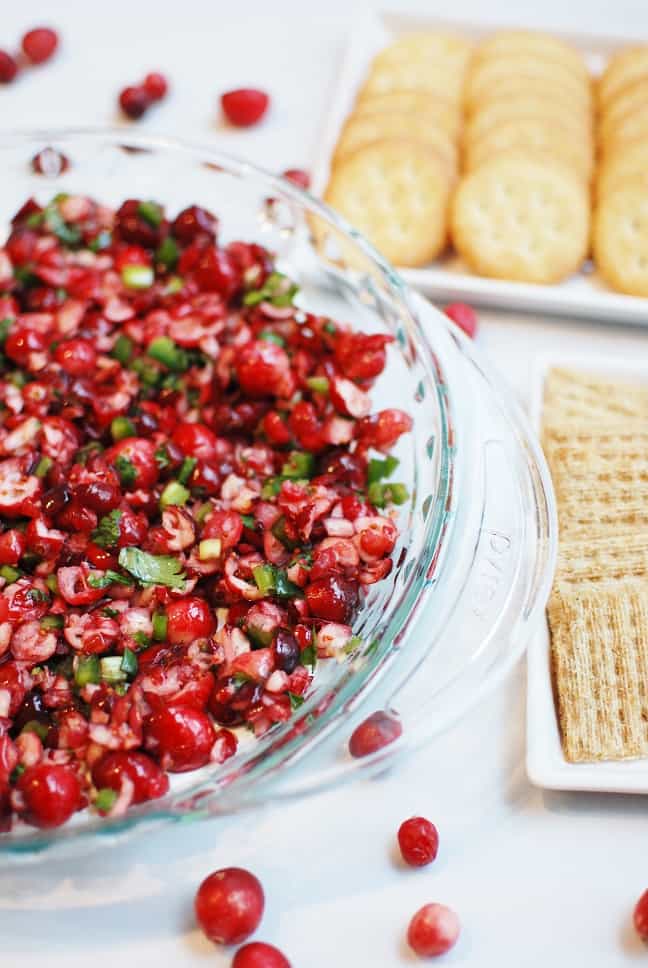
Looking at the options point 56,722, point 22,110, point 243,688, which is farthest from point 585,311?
point 22,110

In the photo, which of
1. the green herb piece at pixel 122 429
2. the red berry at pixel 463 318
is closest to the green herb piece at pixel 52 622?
the green herb piece at pixel 122 429

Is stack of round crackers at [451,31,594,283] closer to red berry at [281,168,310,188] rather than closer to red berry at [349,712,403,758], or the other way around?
red berry at [281,168,310,188]

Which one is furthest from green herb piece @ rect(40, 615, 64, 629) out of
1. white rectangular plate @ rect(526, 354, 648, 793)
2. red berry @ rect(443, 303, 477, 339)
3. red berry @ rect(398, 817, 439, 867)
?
red berry @ rect(443, 303, 477, 339)

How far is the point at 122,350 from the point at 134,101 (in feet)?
3.27

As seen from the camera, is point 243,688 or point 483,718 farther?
point 483,718

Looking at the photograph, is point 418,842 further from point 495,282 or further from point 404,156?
point 404,156

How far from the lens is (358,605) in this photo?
1.41 m

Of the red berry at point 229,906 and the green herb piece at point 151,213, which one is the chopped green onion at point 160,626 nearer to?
the red berry at point 229,906

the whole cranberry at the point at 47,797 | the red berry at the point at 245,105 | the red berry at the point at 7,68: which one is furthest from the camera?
the red berry at the point at 7,68

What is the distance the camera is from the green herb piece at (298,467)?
159cm

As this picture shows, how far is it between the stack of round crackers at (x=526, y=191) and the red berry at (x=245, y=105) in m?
0.58

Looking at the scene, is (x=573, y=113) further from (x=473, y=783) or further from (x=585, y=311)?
(x=473, y=783)

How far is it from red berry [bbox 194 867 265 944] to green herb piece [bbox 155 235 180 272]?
1.15 m

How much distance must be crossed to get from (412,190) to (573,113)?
17.9 inches
